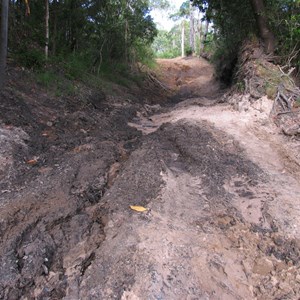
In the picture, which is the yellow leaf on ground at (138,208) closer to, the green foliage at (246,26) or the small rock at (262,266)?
the small rock at (262,266)

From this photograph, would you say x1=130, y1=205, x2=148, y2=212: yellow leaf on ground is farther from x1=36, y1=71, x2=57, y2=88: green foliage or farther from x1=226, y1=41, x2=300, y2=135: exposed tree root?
x1=36, y1=71, x2=57, y2=88: green foliage

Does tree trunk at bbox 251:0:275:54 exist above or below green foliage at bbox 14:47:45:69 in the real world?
above

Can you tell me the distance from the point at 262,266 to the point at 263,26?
28.6ft

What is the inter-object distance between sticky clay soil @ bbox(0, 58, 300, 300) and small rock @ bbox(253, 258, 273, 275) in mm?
13

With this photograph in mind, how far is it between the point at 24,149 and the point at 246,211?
3621 millimetres

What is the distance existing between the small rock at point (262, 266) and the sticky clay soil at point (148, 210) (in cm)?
1

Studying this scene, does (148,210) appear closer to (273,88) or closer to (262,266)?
(262,266)

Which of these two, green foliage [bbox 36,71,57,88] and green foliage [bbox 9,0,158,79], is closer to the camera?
green foliage [bbox 36,71,57,88]

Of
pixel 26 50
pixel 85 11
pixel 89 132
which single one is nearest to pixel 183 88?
pixel 85 11

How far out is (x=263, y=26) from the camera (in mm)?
9500

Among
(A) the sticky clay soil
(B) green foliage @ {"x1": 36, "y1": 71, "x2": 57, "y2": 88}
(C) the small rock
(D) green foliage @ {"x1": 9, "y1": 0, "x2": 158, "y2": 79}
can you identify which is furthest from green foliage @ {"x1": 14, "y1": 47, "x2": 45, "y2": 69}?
(C) the small rock

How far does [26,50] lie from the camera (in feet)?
28.1

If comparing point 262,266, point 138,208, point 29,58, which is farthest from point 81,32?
point 262,266

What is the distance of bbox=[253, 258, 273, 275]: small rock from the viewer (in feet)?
8.97
